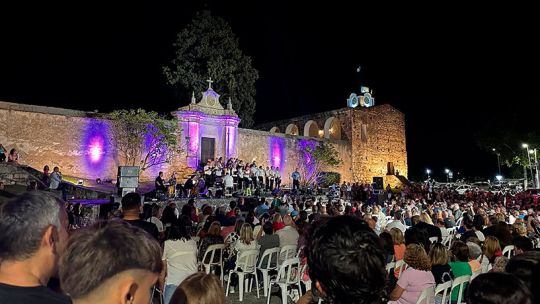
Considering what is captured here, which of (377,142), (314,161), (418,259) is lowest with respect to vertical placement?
(418,259)

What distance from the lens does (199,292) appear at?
2039 mm

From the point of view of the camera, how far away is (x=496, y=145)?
32.8 metres

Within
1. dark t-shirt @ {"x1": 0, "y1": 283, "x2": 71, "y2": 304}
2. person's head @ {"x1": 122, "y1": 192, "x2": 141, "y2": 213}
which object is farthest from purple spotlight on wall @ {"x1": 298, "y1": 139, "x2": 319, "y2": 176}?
dark t-shirt @ {"x1": 0, "y1": 283, "x2": 71, "y2": 304}

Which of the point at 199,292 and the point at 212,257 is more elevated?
the point at 199,292

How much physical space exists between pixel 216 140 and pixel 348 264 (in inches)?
812

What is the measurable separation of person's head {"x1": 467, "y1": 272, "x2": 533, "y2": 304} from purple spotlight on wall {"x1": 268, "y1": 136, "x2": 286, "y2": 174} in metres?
23.2

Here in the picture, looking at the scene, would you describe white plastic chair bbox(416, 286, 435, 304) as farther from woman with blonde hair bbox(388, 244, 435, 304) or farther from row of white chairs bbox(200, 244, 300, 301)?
row of white chairs bbox(200, 244, 300, 301)

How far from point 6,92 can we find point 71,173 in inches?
659

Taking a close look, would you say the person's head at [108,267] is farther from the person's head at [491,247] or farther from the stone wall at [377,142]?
the stone wall at [377,142]

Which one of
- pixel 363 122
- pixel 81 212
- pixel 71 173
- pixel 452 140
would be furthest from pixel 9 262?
pixel 452 140

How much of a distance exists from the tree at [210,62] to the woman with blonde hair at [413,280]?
72.1ft

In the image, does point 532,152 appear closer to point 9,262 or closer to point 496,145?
point 496,145

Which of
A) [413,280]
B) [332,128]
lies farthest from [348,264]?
[332,128]

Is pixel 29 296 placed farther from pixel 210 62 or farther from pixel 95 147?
pixel 210 62
